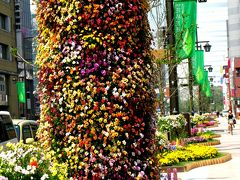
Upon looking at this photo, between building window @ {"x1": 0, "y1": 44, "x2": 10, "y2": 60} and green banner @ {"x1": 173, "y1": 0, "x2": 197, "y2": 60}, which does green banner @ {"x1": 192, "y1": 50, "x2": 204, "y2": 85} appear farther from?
building window @ {"x1": 0, "y1": 44, "x2": 10, "y2": 60}

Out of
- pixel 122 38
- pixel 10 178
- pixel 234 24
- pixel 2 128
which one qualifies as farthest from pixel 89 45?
pixel 234 24

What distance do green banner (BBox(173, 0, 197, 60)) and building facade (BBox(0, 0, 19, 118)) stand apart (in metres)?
36.4

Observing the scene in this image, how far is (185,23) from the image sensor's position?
20.0 m

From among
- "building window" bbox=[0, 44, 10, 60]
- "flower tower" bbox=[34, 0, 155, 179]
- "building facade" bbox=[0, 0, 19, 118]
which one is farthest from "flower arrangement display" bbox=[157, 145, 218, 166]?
"building window" bbox=[0, 44, 10, 60]

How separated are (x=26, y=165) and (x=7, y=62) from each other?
52.2m

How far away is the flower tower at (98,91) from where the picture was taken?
6195 millimetres

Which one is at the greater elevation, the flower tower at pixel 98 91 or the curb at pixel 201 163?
the flower tower at pixel 98 91

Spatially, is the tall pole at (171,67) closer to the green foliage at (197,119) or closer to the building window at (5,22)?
the green foliage at (197,119)

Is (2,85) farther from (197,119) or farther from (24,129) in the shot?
(24,129)

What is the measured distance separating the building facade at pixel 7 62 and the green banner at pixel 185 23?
119 ft

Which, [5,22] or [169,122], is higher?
[5,22]

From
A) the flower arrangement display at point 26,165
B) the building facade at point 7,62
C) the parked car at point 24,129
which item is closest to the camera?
the flower arrangement display at point 26,165

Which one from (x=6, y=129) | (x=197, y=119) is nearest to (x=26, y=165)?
(x=6, y=129)

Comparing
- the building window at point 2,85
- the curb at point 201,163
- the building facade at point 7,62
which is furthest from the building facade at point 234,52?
the curb at point 201,163
